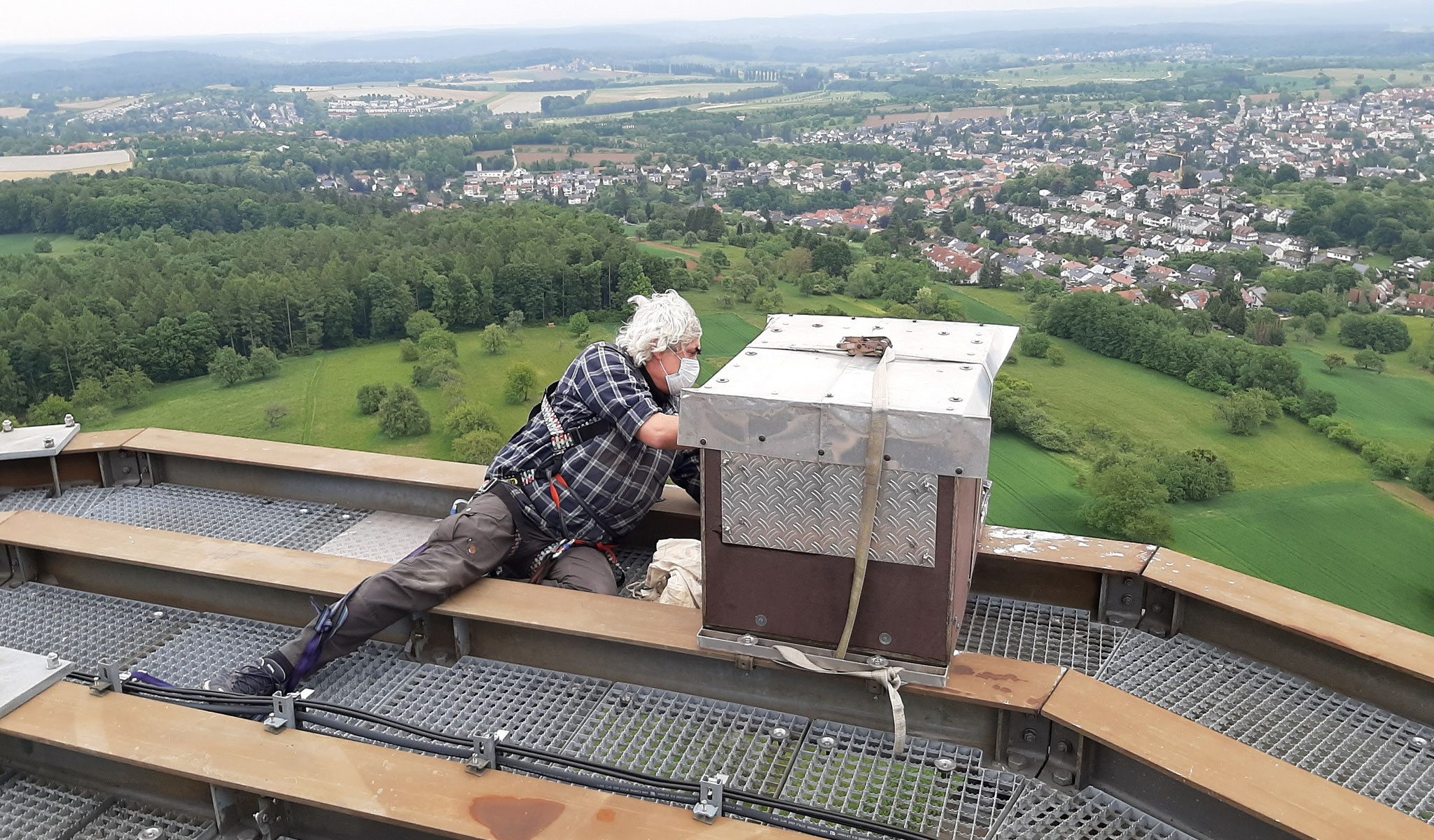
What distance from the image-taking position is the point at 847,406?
289 cm

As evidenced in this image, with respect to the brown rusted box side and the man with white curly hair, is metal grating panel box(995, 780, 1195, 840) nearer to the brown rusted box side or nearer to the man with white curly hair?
the brown rusted box side

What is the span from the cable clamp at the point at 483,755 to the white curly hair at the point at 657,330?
65.3 inches

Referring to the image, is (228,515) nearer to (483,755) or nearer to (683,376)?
(683,376)

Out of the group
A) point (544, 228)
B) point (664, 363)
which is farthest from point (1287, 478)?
point (664, 363)

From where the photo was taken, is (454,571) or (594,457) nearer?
(454,571)

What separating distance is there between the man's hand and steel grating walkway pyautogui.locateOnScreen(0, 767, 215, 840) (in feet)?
5.82

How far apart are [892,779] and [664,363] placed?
5.83ft

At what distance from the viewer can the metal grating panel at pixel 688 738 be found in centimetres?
313

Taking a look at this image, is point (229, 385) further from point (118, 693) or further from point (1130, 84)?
point (1130, 84)

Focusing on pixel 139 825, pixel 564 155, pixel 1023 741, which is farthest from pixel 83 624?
pixel 564 155

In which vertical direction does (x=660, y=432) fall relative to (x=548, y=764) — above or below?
above

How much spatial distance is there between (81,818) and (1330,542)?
4389cm

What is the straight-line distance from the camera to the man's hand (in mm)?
3762

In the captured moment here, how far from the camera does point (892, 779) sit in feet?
10.1
